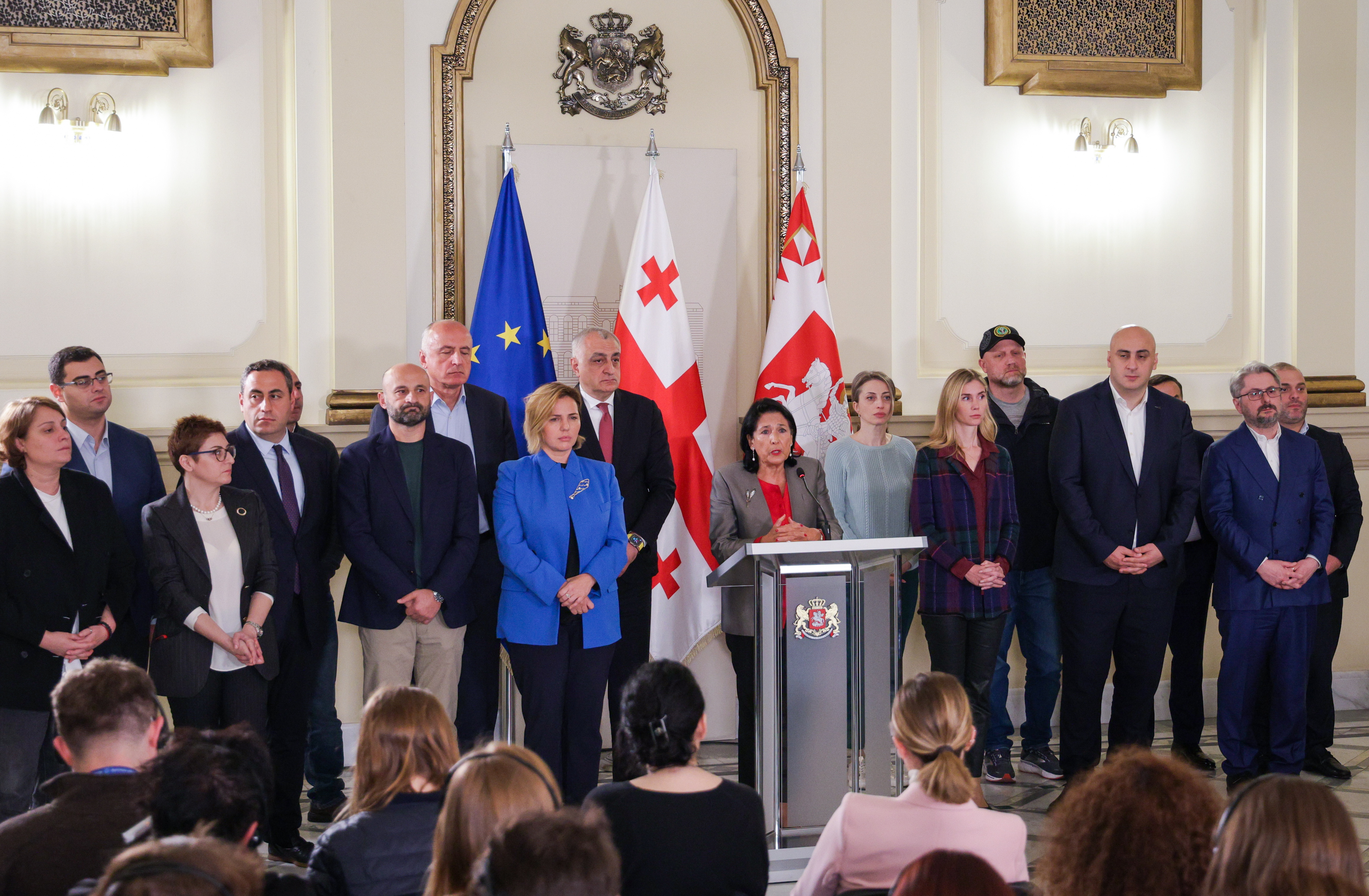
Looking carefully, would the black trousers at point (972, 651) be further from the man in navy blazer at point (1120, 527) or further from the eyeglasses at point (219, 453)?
the eyeglasses at point (219, 453)

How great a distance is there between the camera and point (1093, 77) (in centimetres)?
536

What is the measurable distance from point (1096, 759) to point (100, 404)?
3.62 metres

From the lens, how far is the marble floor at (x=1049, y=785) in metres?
3.84

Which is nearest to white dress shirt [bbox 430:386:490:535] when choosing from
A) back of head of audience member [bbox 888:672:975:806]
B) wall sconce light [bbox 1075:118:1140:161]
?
back of head of audience member [bbox 888:672:975:806]

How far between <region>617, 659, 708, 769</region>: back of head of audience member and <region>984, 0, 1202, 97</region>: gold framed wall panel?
3935mm

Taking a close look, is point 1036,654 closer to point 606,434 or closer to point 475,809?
point 606,434

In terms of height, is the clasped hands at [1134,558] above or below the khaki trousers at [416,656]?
above

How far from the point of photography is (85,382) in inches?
154

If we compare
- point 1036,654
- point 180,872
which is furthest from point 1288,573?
point 180,872

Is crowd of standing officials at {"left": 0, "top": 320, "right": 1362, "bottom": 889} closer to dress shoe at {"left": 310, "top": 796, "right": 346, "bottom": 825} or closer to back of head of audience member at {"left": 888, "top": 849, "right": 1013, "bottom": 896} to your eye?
dress shoe at {"left": 310, "top": 796, "right": 346, "bottom": 825}

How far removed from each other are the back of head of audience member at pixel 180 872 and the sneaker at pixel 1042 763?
12.6 ft

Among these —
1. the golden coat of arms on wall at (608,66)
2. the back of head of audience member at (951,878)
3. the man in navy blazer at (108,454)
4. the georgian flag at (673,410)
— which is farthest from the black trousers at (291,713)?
the back of head of audience member at (951,878)

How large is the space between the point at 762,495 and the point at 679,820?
224cm

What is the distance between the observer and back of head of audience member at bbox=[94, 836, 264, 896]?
1.19m
